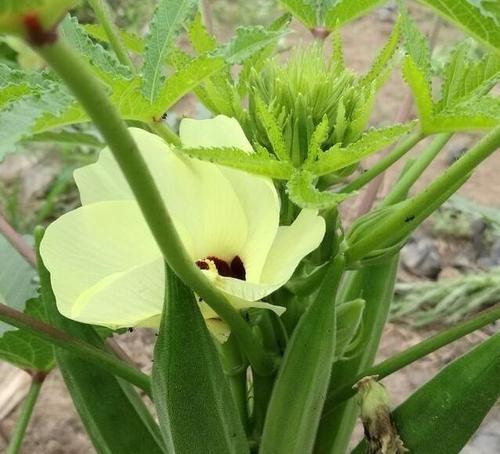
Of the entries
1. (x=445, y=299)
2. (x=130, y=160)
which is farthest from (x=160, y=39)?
(x=445, y=299)

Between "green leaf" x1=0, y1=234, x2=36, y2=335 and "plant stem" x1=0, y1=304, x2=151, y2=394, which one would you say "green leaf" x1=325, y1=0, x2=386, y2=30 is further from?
"green leaf" x1=0, y1=234, x2=36, y2=335

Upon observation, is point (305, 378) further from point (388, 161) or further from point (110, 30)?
point (110, 30)

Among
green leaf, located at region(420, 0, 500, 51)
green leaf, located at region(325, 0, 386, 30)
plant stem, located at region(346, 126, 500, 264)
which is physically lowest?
plant stem, located at region(346, 126, 500, 264)

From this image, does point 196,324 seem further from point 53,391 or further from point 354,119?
point 53,391

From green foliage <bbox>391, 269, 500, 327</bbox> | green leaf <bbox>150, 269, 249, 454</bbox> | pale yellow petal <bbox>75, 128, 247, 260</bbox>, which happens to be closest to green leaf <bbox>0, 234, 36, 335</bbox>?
green leaf <bbox>150, 269, 249, 454</bbox>

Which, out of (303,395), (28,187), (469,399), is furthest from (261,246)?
(28,187)

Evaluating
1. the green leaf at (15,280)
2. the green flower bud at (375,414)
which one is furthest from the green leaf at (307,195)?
the green leaf at (15,280)

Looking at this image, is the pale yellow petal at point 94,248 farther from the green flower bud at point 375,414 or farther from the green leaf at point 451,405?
the green leaf at point 451,405
